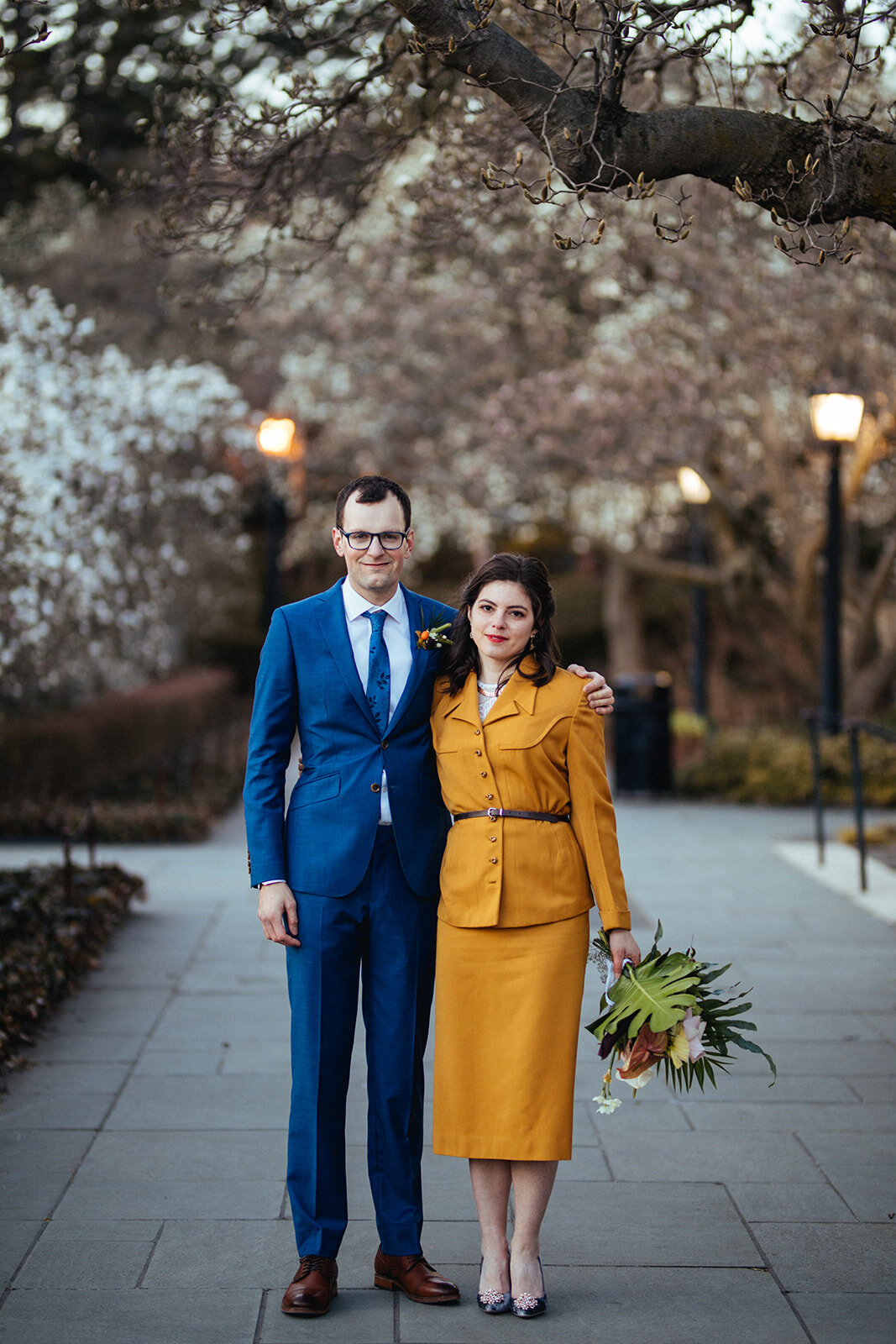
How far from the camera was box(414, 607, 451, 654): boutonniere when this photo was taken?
350cm

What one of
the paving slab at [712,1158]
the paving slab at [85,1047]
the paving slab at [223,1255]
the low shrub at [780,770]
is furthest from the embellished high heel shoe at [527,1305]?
the low shrub at [780,770]

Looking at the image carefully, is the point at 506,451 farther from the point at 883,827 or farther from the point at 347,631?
the point at 347,631

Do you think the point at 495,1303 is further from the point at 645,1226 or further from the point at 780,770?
the point at 780,770

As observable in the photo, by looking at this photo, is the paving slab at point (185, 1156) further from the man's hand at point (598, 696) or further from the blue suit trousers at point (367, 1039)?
the man's hand at point (598, 696)

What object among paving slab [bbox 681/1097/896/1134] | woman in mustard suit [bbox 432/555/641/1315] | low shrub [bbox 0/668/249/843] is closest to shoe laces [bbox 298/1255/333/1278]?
woman in mustard suit [bbox 432/555/641/1315]

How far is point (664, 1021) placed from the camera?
3.22 meters

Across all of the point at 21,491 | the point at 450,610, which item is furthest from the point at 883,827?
the point at 450,610

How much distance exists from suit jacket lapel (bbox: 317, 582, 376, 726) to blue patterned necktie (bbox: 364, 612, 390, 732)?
25 mm

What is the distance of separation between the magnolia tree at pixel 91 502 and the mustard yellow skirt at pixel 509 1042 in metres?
8.79

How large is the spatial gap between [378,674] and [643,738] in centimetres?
1074

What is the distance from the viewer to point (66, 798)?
12.1m

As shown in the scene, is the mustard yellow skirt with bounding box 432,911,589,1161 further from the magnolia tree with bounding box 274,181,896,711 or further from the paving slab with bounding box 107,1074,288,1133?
the magnolia tree with bounding box 274,181,896,711

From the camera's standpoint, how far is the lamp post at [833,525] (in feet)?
38.3

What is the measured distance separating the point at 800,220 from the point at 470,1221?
292 centimetres
